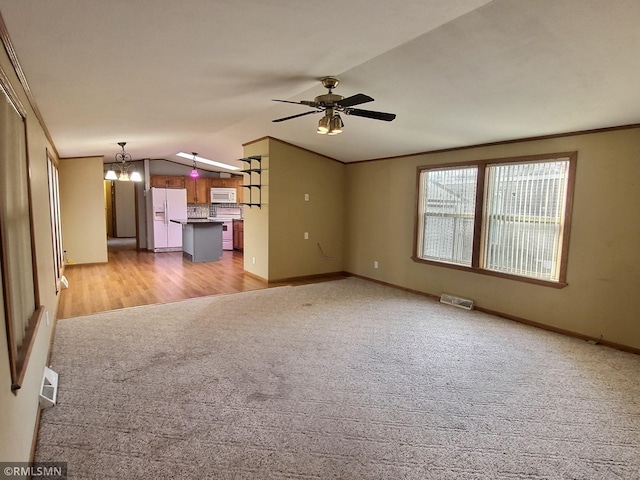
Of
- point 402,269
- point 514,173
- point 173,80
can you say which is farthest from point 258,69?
point 402,269

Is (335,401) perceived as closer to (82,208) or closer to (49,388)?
(49,388)

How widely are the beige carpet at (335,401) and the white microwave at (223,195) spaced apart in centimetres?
618

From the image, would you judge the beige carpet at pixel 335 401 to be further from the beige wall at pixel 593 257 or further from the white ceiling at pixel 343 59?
the white ceiling at pixel 343 59

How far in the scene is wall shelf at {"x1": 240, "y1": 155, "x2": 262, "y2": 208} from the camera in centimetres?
597

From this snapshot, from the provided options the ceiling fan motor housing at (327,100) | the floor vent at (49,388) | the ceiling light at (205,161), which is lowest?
the floor vent at (49,388)

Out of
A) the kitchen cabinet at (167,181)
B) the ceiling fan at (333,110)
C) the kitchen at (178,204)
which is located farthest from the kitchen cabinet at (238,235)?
the ceiling fan at (333,110)

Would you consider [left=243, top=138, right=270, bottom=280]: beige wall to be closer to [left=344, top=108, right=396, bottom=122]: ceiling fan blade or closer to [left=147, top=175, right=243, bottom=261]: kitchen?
[left=147, top=175, right=243, bottom=261]: kitchen

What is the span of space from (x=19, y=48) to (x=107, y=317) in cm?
306

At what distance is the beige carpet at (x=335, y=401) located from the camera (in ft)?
6.16

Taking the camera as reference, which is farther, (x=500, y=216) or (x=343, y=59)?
(x=500, y=216)

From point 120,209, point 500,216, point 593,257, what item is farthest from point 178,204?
point 593,257

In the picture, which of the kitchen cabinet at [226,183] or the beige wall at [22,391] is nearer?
the beige wall at [22,391]

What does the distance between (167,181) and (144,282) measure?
427cm

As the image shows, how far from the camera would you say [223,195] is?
9.95 meters
